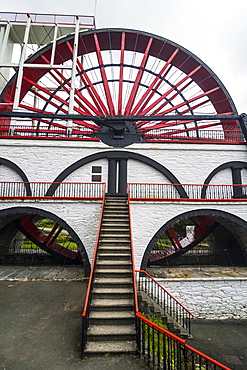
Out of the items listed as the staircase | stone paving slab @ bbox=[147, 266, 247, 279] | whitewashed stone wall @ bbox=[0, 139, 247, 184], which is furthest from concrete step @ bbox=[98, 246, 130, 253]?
whitewashed stone wall @ bbox=[0, 139, 247, 184]

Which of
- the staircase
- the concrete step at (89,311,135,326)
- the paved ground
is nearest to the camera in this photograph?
the paved ground

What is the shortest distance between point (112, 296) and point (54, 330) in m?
1.47

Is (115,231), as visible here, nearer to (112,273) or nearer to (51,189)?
(112,273)

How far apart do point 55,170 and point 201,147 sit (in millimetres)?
8407

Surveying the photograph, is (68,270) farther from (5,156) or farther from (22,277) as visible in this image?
(5,156)

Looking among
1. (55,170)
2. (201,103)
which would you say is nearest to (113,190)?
(55,170)

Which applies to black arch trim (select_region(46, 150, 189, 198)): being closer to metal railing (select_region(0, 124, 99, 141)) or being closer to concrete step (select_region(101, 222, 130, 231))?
metal railing (select_region(0, 124, 99, 141))

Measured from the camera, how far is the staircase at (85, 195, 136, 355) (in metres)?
A: 3.91

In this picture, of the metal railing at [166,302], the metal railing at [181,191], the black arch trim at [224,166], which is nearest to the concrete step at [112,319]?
the metal railing at [166,302]

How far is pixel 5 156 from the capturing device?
10.8m

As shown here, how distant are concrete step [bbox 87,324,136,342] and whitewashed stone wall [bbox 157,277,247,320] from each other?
12.9 ft

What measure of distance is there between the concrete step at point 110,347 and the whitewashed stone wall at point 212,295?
Result: 4085 mm

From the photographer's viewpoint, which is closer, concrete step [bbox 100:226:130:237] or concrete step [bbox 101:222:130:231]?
concrete step [bbox 100:226:130:237]

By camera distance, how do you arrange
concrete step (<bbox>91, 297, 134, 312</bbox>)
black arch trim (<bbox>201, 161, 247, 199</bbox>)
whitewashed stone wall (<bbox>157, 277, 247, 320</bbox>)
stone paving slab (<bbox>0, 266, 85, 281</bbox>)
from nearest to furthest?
concrete step (<bbox>91, 297, 134, 312</bbox>)
whitewashed stone wall (<bbox>157, 277, 247, 320</bbox>)
stone paving slab (<bbox>0, 266, 85, 281</bbox>)
black arch trim (<bbox>201, 161, 247, 199</bbox>)
